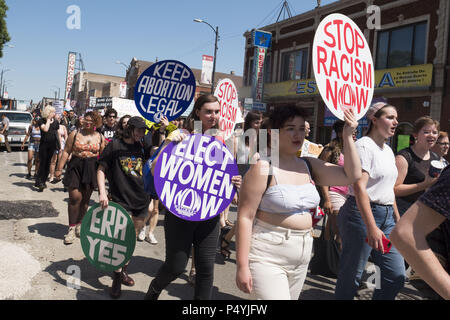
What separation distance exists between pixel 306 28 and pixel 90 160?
900 inches

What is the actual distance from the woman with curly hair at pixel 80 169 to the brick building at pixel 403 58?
14688 millimetres

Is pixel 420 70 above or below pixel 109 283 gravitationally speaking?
above

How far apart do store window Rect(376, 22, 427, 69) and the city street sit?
16615mm

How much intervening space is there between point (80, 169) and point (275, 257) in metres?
4.06

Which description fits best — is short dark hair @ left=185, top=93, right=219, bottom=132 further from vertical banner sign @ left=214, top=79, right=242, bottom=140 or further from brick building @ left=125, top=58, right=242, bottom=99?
brick building @ left=125, top=58, right=242, bottom=99

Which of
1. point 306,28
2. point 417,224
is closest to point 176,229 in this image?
point 417,224

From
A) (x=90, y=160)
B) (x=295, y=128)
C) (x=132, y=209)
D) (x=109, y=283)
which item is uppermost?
(x=295, y=128)

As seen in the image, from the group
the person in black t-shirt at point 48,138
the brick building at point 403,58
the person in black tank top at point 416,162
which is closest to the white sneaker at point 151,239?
the person in black tank top at point 416,162

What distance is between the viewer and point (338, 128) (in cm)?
503

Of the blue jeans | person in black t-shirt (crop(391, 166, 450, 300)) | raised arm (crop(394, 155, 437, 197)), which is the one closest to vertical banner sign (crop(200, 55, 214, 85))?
raised arm (crop(394, 155, 437, 197))

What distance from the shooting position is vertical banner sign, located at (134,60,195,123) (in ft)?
14.3

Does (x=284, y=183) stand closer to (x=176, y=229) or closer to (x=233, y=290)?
(x=176, y=229)

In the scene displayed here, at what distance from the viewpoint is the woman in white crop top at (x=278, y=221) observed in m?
2.45

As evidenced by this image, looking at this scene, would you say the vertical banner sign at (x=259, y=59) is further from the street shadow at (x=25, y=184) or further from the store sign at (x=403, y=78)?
the street shadow at (x=25, y=184)
